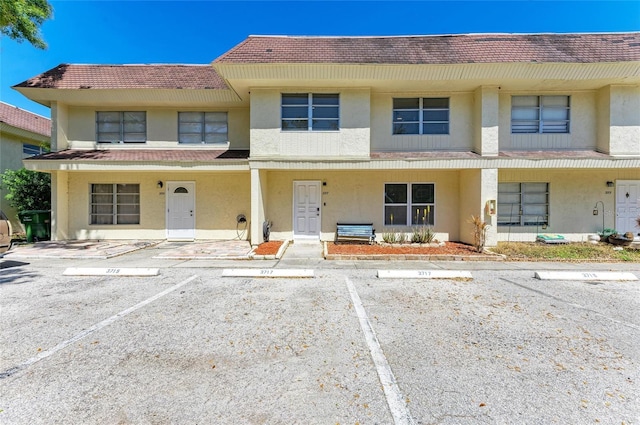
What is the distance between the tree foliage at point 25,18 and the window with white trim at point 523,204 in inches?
779

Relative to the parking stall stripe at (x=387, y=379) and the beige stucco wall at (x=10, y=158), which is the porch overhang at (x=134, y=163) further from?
the parking stall stripe at (x=387, y=379)

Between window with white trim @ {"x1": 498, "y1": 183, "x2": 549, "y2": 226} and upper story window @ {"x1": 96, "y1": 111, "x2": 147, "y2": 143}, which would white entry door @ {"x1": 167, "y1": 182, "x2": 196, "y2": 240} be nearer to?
upper story window @ {"x1": 96, "y1": 111, "x2": 147, "y2": 143}

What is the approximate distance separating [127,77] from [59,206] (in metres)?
6.07

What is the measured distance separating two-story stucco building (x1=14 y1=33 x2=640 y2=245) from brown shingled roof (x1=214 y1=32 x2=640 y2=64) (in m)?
0.07

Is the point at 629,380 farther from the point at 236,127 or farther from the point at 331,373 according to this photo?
the point at 236,127

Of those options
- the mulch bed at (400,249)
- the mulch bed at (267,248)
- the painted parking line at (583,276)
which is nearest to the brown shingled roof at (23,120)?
the mulch bed at (267,248)

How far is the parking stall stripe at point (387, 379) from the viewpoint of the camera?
2.58 metres

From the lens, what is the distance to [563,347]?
3809 mm

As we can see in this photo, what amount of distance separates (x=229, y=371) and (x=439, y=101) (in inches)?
470

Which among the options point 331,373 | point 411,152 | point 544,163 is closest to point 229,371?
point 331,373

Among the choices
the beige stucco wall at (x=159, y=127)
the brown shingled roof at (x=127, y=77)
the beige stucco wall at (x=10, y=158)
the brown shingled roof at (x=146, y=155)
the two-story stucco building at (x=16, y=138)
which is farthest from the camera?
the two-story stucco building at (x=16, y=138)

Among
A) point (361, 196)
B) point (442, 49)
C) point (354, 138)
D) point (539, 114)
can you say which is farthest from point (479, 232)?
point (442, 49)

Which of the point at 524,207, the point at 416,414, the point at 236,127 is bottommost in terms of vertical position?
the point at 416,414

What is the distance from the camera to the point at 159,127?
12.8m
